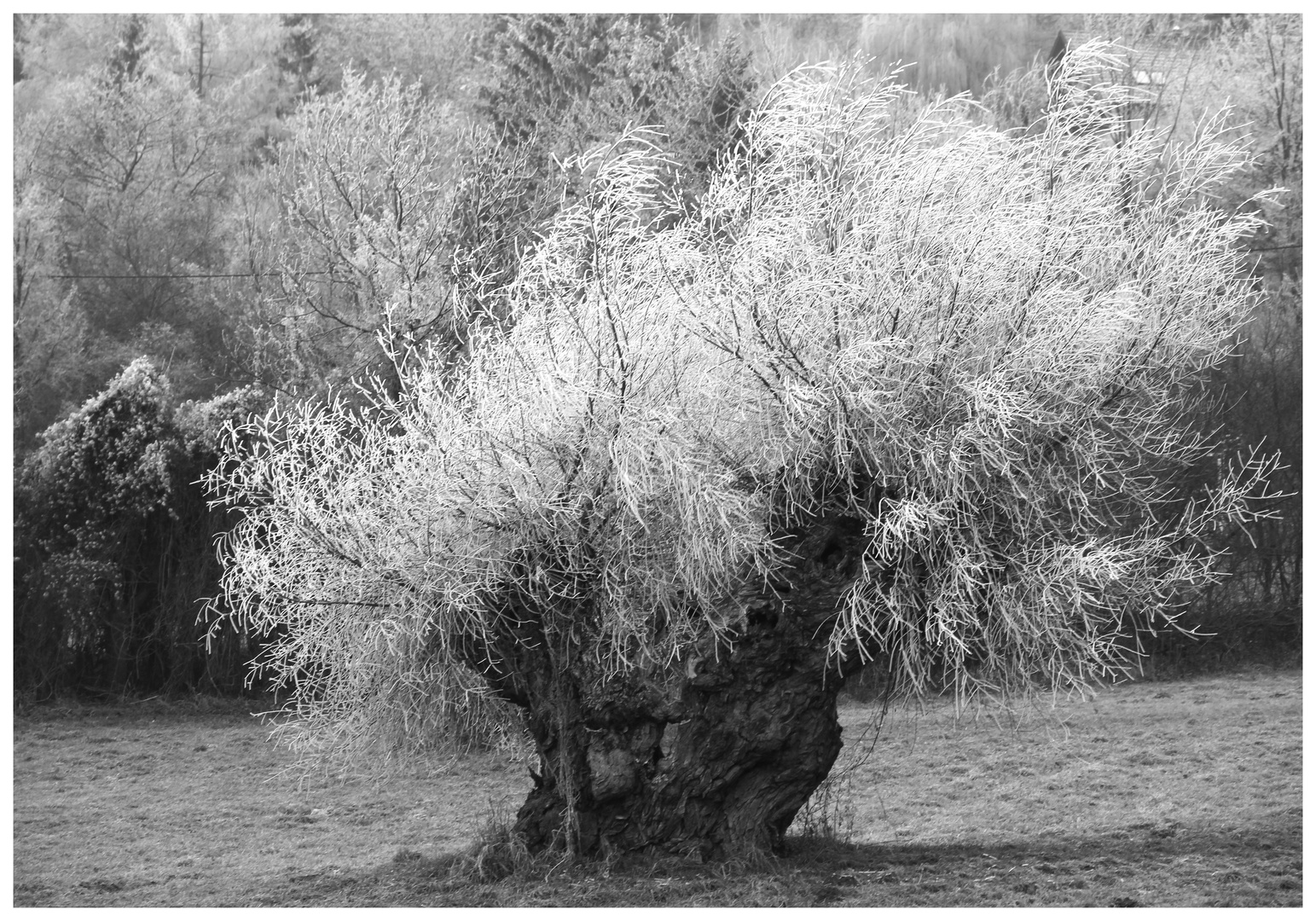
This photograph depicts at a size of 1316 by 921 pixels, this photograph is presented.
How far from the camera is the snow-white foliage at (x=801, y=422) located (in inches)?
226

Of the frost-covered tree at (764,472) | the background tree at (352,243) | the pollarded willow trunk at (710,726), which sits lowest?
the pollarded willow trunk at (710,726)

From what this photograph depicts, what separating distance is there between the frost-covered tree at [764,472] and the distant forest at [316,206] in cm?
78

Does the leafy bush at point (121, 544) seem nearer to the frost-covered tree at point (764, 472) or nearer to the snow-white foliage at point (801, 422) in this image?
the frost-covered tree at point (764, 472)

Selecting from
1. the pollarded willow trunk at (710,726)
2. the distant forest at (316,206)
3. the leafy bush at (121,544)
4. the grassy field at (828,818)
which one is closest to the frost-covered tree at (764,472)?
the pollarded willow trunk at (710,726)

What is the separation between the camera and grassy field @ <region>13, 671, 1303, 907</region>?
6.07 m

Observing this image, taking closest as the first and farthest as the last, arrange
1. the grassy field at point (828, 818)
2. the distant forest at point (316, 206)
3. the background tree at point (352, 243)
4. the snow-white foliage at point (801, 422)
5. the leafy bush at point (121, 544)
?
1. the snow-white foliage at point (801, 422)
2. the grassy field at point (828, 818)
3. the leafy bush at point (121, 544)
4. the distant forest at point (316, 206)
5. the background tree at point (352, 243)

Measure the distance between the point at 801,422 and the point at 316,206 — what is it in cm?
944

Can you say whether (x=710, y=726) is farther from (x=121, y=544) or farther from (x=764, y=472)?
(x=121, y=544)

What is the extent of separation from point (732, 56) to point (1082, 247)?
1198cm

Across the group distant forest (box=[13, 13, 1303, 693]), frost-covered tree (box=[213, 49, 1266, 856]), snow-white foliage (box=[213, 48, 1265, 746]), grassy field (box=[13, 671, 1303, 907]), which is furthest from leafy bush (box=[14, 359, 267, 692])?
snow-white foliage (box=[213, 48, 1265, 746])

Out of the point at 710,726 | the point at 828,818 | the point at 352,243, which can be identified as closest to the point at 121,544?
the point at 352,243

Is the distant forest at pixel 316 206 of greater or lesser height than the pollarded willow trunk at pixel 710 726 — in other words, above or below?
above

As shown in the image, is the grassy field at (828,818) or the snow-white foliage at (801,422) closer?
the snow-white foliage at (801,422)
